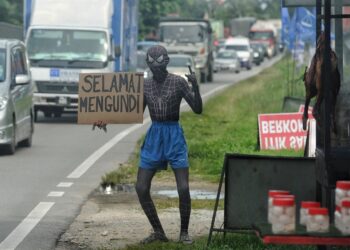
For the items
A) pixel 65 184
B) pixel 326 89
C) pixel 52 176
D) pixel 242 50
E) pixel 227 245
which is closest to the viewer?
pixel 326 89

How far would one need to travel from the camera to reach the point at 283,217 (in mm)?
7969

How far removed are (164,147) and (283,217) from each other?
264cm

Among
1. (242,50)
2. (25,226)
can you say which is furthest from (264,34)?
(25,226)

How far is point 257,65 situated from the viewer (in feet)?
309

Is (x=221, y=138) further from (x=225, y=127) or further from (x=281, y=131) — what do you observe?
(x=281, y=131)

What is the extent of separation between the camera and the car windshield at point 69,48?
91.5 ft

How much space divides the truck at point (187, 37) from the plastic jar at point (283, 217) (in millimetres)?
45980

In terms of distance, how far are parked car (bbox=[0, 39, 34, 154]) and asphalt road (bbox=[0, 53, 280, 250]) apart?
0.99 ft

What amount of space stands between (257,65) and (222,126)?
67458mm

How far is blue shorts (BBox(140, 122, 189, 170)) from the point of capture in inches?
411

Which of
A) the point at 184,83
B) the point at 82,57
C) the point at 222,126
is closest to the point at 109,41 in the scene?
the point at 82,57

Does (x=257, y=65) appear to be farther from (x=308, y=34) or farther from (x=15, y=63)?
(x=15, y=63)

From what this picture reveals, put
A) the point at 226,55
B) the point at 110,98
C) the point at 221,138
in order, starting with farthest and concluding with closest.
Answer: the point at 226,55, the point at 221,138, the point at 110,98

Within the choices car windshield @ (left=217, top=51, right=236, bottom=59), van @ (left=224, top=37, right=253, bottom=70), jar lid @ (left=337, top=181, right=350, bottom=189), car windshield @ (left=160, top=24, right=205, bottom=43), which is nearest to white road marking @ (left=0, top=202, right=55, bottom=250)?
jar lid @ (left=337, top=181, right=350, bottom=189)
